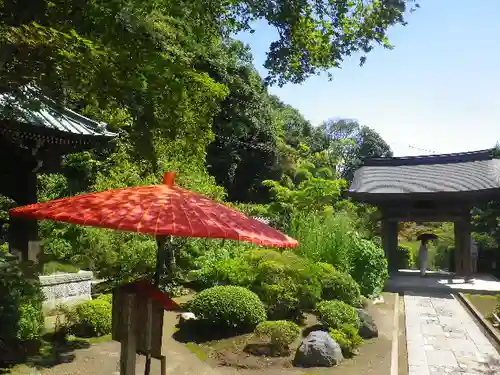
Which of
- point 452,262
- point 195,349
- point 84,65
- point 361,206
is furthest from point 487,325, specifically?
point 452,262

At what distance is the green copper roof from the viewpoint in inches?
258

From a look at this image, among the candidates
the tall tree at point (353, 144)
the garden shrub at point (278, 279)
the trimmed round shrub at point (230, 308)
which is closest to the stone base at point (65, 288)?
the garden shrub at point (278, 279)

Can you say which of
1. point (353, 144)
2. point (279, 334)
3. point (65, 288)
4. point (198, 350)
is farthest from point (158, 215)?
point (353, 144)

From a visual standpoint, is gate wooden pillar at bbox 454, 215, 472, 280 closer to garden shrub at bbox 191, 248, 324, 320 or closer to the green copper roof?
garden shrub at bbox 191, 248, 324, 320

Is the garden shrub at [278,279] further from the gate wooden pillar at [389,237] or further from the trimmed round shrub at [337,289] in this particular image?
the gate wooden pillar at [389,237]

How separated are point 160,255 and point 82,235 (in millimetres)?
9837

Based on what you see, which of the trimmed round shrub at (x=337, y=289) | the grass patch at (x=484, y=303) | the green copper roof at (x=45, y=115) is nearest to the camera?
the green copper roof at (x=45, y=115)

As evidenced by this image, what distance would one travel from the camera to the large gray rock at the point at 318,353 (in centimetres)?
789

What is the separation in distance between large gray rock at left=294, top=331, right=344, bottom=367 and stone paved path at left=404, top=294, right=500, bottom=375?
1304 mm

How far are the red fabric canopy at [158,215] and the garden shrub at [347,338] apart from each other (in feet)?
15.8

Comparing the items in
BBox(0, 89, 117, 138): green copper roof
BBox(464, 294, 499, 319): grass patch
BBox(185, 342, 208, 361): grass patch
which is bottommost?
BBox(464, 294, 499, 319): grass patch

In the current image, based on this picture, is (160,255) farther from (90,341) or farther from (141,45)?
(90,341)

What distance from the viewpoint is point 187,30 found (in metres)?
7.69

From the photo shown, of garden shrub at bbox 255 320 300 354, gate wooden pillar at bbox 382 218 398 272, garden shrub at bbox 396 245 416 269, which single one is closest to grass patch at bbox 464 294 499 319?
gate wooden pillar at bbox 382 218 398 272
